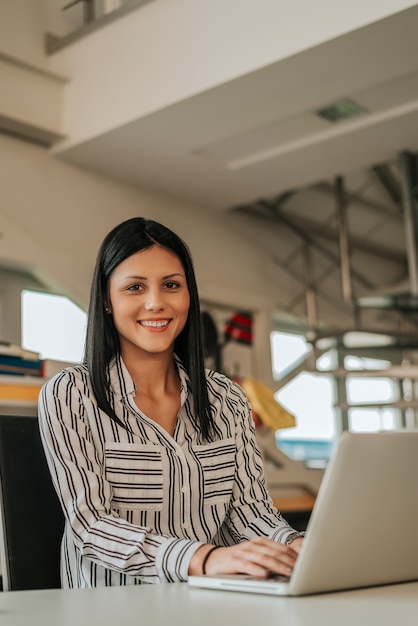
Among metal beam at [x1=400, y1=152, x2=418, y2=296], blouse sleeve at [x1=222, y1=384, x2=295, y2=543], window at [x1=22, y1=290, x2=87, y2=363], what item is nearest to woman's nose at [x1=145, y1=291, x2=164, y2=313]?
blouse sleeve at [x1=222, y1=384, x2=295, y2=543]

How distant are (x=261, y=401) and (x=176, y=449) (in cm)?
308

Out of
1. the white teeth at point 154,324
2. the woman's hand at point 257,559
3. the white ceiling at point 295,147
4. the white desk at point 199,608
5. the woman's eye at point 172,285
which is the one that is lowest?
the white desk at point 199,608

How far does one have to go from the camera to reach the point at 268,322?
5484mm

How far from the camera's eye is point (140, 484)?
5.24 ft

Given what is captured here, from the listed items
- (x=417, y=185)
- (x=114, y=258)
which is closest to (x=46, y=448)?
(x=114, y=258)

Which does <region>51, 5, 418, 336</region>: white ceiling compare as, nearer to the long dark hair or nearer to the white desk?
the long dark hair

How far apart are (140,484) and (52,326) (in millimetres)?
2910

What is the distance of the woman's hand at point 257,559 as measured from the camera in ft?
3.94

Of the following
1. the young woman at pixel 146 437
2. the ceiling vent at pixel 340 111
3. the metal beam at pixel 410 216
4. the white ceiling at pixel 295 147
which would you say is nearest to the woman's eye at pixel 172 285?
the young woman at pixel 146 437

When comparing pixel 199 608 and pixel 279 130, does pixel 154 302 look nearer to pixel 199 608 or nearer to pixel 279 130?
pixel 199 608

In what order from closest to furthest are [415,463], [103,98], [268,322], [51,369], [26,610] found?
1. [26,610]
2. [415,463]
3. [51,369]
4. [103,98]
5. [268,322]

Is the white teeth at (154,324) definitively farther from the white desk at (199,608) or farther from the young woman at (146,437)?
the white desk at (199,608)

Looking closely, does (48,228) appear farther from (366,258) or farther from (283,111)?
(366,258)

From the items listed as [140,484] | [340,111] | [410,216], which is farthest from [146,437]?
[410,216]
